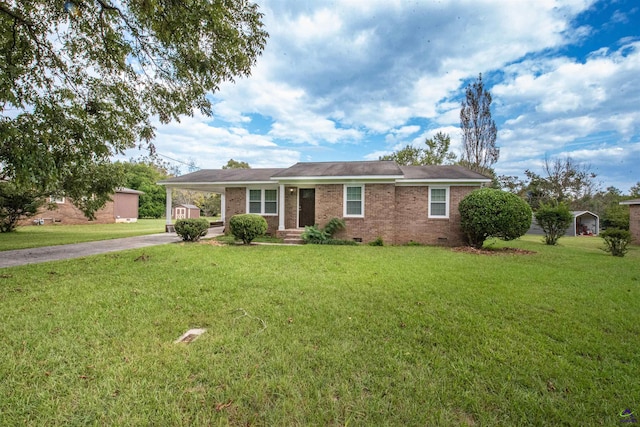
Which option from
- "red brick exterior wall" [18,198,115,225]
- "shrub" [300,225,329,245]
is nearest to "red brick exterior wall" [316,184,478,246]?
"shrub" [300,225,329,245]

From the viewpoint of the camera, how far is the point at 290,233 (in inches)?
484

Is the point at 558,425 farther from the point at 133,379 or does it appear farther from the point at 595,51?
the point at 595,51

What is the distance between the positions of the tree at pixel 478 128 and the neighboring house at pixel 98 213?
26.7 m

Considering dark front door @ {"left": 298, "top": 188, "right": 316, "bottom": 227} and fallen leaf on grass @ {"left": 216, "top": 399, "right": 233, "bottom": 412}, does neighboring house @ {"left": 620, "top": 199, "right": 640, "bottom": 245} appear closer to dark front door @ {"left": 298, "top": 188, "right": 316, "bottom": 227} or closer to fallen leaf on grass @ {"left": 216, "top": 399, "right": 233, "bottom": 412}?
dark front door @ {"left": 298, "top": 188, "right": 316, "bottom": 227}

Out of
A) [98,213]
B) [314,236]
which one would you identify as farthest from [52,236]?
[314,236]

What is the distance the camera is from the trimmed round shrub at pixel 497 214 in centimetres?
964

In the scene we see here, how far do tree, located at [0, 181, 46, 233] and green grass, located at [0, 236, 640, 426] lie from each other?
39.1 ft

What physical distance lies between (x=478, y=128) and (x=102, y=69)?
24908mm

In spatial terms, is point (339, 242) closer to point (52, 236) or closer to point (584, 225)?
point (52, 236)

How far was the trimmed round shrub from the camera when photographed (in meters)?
9.64

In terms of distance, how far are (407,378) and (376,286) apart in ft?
9.31

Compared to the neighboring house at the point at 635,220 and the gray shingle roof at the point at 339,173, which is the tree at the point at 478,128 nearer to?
the neighboring house at the point at 635,220

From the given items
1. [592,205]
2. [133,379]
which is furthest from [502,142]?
[133,379]

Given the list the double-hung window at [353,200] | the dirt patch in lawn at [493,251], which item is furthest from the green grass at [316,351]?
the double-hung window at [353,200]
